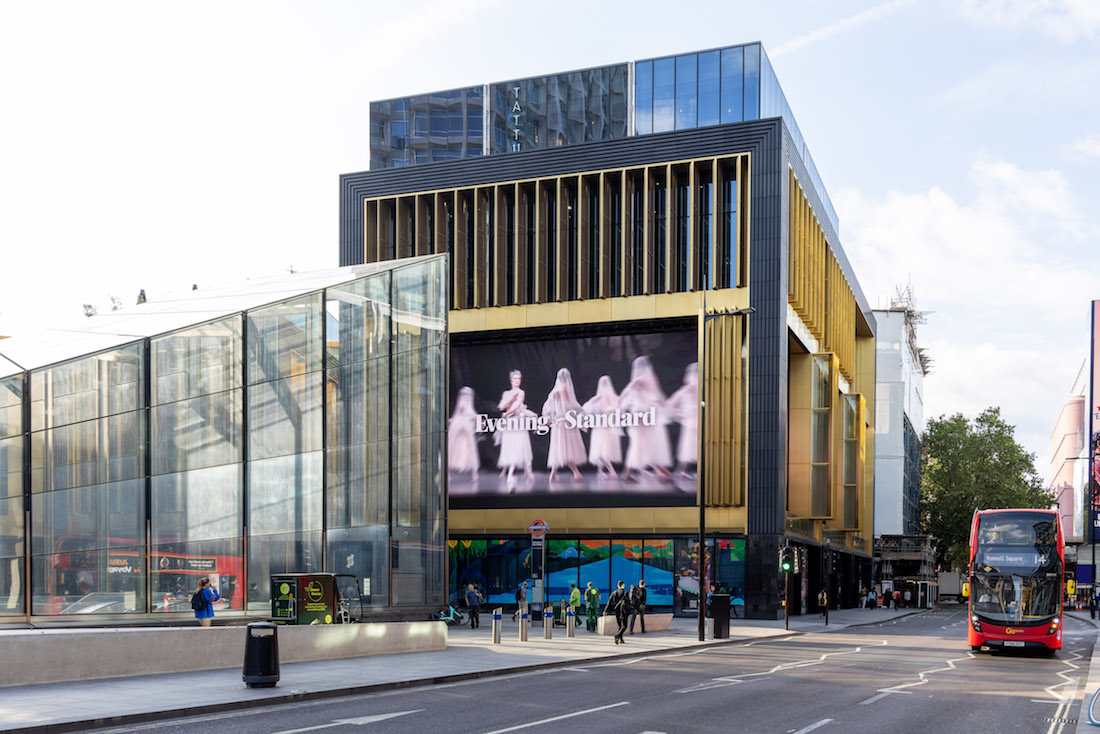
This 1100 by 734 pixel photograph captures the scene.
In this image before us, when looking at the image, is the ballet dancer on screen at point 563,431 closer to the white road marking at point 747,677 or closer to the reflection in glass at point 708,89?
the reflection in glass at point 708,89

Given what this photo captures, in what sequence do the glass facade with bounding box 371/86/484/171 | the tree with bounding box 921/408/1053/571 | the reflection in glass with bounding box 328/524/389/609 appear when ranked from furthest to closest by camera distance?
the tree with bounding box 921/408/1053/571, the glass facade with bounding box 371/86/484/171, the reflection in glass with bounding box 328/524/389/609

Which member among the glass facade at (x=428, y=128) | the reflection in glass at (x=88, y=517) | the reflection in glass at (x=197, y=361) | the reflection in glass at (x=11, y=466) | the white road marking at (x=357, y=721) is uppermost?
the glass facade at (x=428, y=128)

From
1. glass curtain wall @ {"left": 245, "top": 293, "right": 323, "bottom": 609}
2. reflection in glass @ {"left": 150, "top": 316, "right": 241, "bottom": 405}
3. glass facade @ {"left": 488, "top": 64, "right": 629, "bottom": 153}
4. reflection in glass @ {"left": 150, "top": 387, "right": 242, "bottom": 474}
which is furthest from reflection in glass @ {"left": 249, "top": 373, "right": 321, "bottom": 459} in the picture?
glass facade @ {"left": 488, "top": 64, "right": 629, "bottom": 153}

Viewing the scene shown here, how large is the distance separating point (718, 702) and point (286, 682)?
684 centimetres

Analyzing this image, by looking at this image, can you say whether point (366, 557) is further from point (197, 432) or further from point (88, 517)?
point (88, 517)

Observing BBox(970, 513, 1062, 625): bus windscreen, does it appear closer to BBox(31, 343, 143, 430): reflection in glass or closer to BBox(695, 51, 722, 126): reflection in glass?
BBox(31, 343, 143, 430): reflection in glass

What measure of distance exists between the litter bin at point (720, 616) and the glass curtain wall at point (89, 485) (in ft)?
57.0

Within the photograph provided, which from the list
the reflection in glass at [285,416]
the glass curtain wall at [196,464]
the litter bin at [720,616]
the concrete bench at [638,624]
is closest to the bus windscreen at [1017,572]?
the litter bin at [720,616]

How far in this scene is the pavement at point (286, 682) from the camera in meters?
14.5

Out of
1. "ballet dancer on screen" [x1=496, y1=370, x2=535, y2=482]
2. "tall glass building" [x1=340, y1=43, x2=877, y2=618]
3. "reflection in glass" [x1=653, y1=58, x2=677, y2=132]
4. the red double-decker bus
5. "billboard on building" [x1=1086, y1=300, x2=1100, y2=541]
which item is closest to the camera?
the red double-decker bus

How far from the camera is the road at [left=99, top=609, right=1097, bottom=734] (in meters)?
14.6

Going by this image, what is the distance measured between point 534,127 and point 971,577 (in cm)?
3204

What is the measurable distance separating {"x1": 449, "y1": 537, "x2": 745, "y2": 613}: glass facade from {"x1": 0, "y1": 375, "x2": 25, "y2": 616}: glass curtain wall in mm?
25928

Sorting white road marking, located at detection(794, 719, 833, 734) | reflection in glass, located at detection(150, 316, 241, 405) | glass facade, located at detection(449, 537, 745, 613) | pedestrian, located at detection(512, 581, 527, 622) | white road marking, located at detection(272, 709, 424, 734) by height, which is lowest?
pedestrian, located at detection(512, 581, 527, 622)
